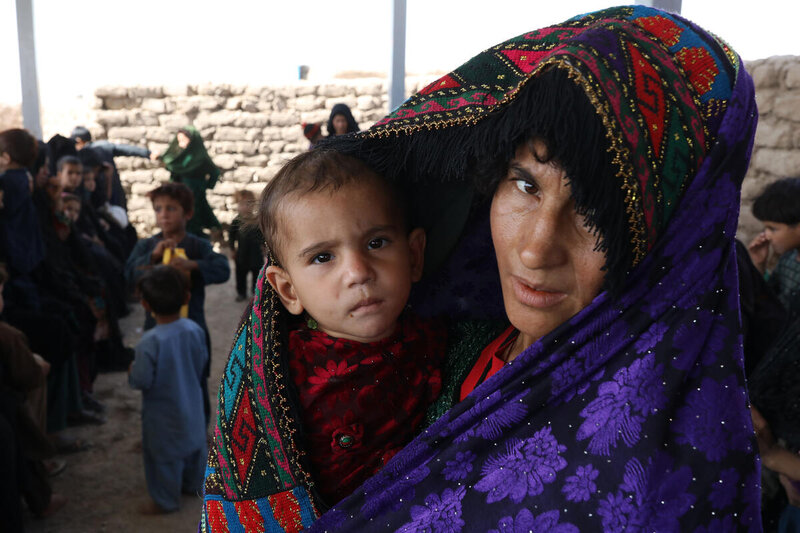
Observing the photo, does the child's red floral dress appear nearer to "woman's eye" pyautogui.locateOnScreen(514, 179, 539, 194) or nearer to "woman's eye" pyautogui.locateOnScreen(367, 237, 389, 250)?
"woman's eye" pyautogui.locateOnScreen(367, 237, 389, 250)

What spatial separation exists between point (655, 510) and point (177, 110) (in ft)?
39.8

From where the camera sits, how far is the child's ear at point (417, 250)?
145 centimetres

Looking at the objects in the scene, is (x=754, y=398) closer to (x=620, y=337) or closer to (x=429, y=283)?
(x=429, y=283)

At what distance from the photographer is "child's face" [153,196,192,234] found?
474cm

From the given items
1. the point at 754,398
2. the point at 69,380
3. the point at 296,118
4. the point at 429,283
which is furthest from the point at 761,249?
the point at 296,118

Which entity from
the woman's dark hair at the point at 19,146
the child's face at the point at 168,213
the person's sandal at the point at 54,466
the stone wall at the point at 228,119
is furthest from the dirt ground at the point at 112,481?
the stone wall at the point at 228,119

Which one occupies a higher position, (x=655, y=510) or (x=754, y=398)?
(x=655, y=510)

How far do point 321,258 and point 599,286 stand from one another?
59cm

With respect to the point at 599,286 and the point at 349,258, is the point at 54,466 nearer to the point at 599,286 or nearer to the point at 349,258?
the point at 349,258

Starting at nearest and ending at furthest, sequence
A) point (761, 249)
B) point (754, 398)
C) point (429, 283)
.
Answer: point (429, 283) < point (754, 398) < point (761, 249)

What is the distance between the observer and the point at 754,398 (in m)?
2.31

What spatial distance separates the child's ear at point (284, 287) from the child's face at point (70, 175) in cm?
609

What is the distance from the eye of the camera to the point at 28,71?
893 cm

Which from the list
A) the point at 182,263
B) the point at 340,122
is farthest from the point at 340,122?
the point at 182,263
